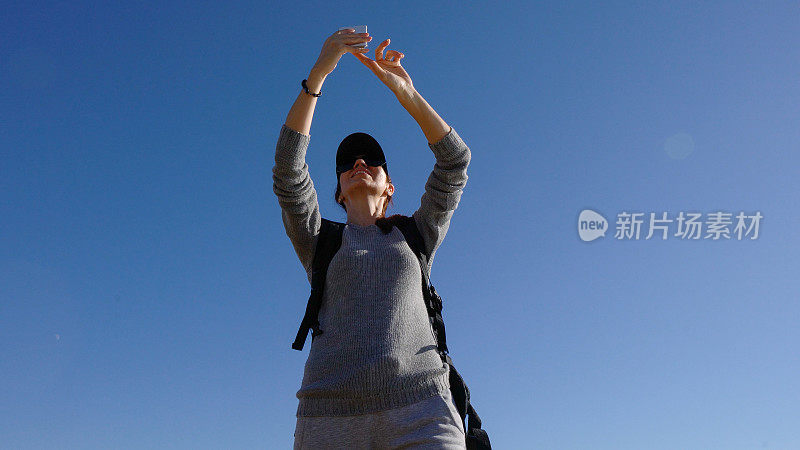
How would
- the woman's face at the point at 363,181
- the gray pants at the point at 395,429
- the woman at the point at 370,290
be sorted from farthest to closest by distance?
the woman's face at the point at 363,181 → the woman at the point at 370,290 → the gray pants at the point at 395,429

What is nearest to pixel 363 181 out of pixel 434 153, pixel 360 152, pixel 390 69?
pixel 360 152

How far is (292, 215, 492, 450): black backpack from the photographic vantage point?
432cm

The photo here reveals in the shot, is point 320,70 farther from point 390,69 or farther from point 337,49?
point 390,69

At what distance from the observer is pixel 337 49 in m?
4.60

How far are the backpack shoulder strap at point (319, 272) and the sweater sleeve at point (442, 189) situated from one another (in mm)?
618

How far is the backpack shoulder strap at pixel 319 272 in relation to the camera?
4.49 metres

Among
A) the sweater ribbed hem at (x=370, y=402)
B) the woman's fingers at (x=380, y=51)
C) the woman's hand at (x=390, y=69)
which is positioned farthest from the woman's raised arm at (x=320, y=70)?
the sweater ribbed hem at (x=370, y=402)

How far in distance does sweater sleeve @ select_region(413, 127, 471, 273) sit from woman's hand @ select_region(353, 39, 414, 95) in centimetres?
45

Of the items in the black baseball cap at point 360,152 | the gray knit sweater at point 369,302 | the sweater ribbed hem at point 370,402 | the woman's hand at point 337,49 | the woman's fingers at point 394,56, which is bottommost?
the sweater ribbed hem at point 370,402

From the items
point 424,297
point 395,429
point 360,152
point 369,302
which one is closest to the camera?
point 395,429

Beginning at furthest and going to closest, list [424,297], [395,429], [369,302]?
1. [424,297]
2. [369,302]
3. [395,429]

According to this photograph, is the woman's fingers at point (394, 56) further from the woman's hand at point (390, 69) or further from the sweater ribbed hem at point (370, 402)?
the sweater ribbed hem at point (370, 402)

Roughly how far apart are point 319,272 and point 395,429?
1.18 metres

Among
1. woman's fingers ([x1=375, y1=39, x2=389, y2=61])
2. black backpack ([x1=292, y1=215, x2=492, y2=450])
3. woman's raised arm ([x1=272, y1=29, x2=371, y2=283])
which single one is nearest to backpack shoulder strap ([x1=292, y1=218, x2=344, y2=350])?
black backpack ([x1=292, y1=215, x2=492, y2=450])
